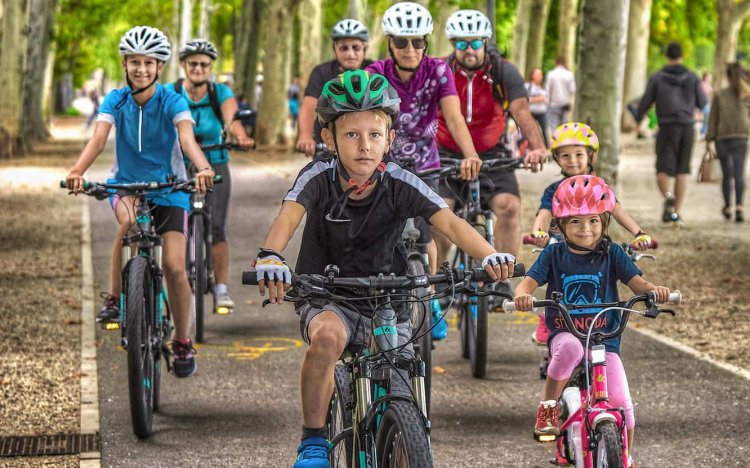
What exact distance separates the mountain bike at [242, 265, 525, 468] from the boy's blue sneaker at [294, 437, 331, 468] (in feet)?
0.55

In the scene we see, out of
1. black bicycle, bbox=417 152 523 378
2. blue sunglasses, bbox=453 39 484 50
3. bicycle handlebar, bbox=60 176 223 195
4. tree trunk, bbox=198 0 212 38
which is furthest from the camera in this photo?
tree trunk, bbox=198 0 212 38

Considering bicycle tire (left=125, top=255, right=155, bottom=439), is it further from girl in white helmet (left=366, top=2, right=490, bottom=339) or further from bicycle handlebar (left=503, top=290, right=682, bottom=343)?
bicycle handlebar (left=503, top=290, right=682, bottom=343)

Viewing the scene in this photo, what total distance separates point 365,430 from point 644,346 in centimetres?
536

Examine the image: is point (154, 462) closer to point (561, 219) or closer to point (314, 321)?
point (314, 321)

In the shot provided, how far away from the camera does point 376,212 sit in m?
4.88

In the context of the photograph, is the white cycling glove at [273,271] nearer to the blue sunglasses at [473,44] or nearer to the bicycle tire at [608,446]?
the bicycle tire at [608,446]

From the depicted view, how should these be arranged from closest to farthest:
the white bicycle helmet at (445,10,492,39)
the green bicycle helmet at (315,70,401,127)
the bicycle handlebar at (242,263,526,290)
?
the bicycle handlebar at (242,263,526,290)
the green bicycle helmet at (315,70,401,127)
the white bicycle helmet at (445,10,492,39)

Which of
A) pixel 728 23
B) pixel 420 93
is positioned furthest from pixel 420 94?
pixel 728 23

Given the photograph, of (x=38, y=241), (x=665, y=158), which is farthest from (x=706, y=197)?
(x=38, y=241)

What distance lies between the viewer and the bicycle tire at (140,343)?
6.62m

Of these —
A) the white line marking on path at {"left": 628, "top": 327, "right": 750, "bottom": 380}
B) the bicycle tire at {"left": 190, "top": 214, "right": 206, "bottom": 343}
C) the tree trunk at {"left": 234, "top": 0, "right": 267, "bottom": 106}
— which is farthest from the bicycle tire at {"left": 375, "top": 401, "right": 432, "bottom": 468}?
the tree trunk at {"left": 234, "top": 0, "right": 267, "bottom": 106}

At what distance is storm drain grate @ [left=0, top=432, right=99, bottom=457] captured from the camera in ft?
21.1

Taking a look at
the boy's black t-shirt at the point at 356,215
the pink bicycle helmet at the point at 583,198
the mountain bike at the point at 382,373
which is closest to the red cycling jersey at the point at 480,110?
the pink bicycle helmet at the point at 583,198

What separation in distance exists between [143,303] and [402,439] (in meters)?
3.15
